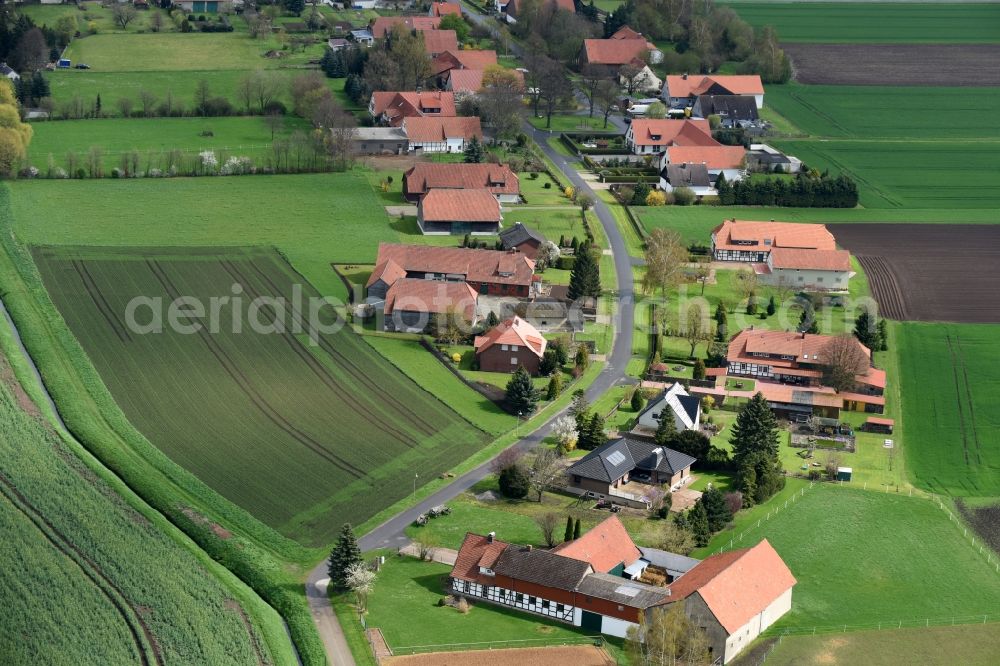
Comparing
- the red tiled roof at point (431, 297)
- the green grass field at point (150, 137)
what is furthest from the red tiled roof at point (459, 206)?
the green grass field at point (150, 137)

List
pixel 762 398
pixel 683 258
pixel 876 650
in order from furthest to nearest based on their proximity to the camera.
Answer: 1. pixel 683 258
2. pixel 762 398
3. pixel 876 650

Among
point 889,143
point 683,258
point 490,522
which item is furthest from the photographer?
point 889,143

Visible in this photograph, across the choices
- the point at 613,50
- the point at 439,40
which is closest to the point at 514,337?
the point at 613,50

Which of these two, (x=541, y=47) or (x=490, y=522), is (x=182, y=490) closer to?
(x=490, y=522)

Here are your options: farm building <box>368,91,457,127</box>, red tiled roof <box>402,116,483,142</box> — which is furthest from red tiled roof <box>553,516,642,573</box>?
farm building <box>368,91,457,127</box>

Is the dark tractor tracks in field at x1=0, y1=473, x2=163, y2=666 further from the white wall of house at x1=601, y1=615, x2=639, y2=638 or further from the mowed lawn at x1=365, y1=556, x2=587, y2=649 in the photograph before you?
the white wall of house at x1=601, y1=615, x2=639, y2=638

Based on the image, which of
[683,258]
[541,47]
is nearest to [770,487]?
[683,258]
